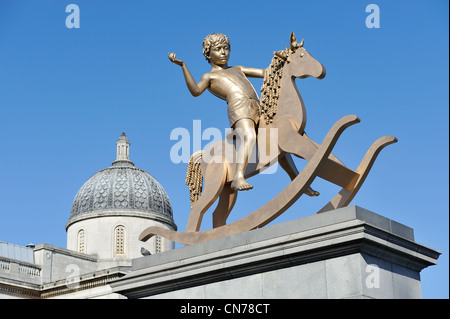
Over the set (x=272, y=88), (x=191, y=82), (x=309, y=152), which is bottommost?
(x=309, y=152)

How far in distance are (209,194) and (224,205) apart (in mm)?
370

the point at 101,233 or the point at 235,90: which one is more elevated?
the point at 101,233

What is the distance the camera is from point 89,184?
5659 cm

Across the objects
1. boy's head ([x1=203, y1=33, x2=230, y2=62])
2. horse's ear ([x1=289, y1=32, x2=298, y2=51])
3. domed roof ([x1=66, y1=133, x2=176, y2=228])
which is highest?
domed roof ([x1=66, y1=133, x2=176, y2=228])

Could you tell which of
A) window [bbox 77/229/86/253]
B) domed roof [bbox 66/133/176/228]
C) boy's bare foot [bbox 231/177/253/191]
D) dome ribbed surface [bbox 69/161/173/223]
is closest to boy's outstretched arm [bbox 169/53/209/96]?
boy's bare foot [bbox 231/177/253/191]

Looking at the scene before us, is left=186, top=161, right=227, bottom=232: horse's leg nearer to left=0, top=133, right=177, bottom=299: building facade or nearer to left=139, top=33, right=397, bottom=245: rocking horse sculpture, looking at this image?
left=139, top=33, right=397, bottom=245: rocking horse sculpture

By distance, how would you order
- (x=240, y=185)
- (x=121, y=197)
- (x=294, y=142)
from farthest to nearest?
(x=121, y=197), (x=240, y=185), (x=294, y=142)

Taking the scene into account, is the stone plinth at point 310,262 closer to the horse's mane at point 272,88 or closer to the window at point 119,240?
the horse's mane at point 272,88

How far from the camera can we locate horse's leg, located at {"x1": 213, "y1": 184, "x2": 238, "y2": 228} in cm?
1234

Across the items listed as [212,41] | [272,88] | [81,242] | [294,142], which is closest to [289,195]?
[294,142]

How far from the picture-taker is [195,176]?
12805 millimetres

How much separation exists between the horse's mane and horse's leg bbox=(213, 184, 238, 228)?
1.23 m

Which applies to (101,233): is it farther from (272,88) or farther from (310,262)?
(310,262)

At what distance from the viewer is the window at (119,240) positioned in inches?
2112
